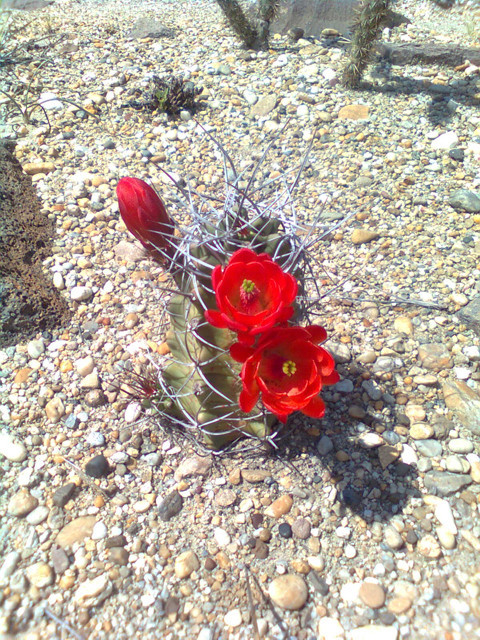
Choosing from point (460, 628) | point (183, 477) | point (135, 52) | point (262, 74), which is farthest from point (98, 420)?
point (135, 52)

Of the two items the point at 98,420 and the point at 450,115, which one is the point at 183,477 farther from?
the point at 450,115

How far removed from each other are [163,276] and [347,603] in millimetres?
1638

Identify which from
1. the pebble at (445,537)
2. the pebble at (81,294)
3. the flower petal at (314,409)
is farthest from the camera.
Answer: the pebble at (81,294)

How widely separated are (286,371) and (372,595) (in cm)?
82

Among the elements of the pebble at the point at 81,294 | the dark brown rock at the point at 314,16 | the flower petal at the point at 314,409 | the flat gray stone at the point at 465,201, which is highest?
the dark brown rock at the point at 314,16

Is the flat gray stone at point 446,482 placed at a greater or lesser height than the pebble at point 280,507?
greater

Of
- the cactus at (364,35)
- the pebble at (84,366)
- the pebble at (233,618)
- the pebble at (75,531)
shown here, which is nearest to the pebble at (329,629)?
the pebble at (233,618)

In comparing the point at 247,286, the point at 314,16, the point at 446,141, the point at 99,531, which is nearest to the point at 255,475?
the point at 99,531

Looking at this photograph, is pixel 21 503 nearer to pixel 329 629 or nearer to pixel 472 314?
pixel 329 629

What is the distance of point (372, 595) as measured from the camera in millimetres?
1619

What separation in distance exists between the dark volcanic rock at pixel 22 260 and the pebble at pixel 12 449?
503 millimetres

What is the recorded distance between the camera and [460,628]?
154 cm

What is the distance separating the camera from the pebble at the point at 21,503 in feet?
5.99

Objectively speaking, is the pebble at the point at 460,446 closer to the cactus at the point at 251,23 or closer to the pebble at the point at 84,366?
the pebble at the point at 84,366
